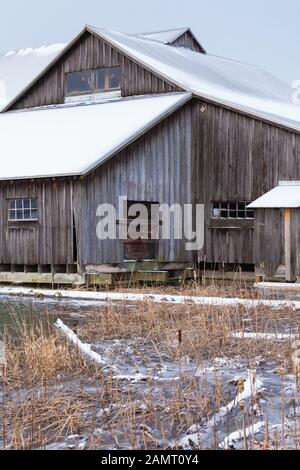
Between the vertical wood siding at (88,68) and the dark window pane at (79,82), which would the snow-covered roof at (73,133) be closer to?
the vertical wood siding at (88,68)

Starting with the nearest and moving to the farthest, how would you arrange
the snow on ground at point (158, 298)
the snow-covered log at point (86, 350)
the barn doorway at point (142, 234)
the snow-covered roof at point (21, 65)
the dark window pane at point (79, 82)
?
1. the snow-covered log at point (86, 350)
2. the snow on ground at point (158, 298)
3. the barn doorway at point (142, 234)
4. the dark window pane at point (79, 82)
5. the snow-covered roof at point (21, 65)

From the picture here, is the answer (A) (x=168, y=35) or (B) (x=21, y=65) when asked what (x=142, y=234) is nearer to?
(A) (x=168, y=35)

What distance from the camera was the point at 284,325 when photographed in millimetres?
11539

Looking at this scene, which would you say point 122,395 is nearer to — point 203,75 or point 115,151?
point 115,151

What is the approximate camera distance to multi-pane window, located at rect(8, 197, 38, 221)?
21141mm

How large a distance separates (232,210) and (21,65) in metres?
20.4

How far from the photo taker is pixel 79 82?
27.2 metres

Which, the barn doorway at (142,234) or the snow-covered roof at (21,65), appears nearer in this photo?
the barn doorway at (142,234)

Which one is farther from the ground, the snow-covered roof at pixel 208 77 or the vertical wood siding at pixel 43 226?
the snow-covered roof at pixel 208 77

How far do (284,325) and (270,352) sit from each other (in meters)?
2.47

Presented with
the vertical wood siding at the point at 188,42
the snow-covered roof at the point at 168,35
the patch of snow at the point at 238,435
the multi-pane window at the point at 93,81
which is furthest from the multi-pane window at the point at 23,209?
the patch of snow at the point at 238,435

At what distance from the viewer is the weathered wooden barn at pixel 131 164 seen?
67.0 feet

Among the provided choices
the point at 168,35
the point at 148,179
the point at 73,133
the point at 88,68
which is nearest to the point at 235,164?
the point at 148,179
